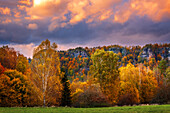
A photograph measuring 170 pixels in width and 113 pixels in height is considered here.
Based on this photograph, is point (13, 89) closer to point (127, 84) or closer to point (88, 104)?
point (88, 104)

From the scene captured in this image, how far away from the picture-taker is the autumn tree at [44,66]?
28125 millimetres

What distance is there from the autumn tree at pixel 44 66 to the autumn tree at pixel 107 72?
1553 centimetres

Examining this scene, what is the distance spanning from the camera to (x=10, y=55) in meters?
52.3

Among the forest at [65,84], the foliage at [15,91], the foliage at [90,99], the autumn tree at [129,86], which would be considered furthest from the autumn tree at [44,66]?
the autumn tree at [129,86]

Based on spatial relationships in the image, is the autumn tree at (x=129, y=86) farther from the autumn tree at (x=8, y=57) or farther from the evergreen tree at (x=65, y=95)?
the autumn tree at (x=8, y=57)

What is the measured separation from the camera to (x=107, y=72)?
4166cm

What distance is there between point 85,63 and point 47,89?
168819mm

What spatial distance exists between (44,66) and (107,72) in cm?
1794

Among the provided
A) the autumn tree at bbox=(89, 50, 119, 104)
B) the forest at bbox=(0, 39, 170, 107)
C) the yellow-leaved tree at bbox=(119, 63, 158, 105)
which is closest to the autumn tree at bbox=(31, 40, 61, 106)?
the forest at bbox=(0, 39, 170, 107)

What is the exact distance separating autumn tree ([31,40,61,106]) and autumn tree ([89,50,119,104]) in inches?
612

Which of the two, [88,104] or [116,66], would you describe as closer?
[88,104]

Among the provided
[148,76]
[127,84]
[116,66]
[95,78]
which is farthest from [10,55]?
[148,76]

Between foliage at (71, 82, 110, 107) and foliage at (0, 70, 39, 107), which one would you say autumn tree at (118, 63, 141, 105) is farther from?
foliage at (0, 70, 39, 107)

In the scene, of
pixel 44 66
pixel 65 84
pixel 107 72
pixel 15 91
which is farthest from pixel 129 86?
pixel 15 91
